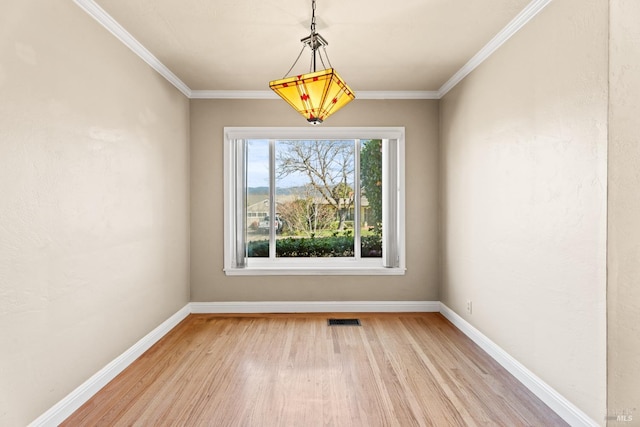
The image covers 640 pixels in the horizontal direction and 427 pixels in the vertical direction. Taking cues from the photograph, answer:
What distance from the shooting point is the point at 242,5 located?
8.29ft

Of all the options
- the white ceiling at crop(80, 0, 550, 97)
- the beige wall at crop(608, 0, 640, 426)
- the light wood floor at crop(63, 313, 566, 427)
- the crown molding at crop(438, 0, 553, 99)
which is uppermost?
the white ceiling at crop(80, 0, 550, 97)

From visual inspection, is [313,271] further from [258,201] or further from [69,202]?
[69,202]

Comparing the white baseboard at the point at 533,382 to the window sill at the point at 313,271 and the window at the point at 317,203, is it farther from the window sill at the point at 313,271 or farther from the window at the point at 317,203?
the window at the point at 317,203

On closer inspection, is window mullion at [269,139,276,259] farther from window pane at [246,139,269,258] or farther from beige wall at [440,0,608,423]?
beige wall at [440,0,608,423]

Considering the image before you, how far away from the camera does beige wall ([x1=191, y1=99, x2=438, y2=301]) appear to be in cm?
448

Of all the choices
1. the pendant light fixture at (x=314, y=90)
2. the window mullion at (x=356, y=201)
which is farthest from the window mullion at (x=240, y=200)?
the pendant light fixture at (x=314, y=90)

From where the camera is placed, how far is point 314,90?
240cm

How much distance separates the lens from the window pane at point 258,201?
15.6 feet

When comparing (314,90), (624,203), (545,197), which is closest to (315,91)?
(314,90)

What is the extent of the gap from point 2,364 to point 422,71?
4.01 m

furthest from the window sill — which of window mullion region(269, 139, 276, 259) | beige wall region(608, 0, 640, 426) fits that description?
beige wall region(608, 0, 640, 426)

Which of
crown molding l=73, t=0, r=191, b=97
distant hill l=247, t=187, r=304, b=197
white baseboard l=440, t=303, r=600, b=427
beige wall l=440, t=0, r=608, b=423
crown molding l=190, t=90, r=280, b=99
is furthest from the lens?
distant hill l=247, t=187, r=304, b=197

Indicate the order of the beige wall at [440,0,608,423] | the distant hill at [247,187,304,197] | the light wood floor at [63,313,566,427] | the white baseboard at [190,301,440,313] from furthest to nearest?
1. the distant hill at [247,187,304,197]
2. the white baseboard at [190,301,440,313]
3. the light wood floor at [63,313,566,427]
4. the beige wall at [440,0,608,423]

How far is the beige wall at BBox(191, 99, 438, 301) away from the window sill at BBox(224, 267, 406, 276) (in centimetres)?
6
